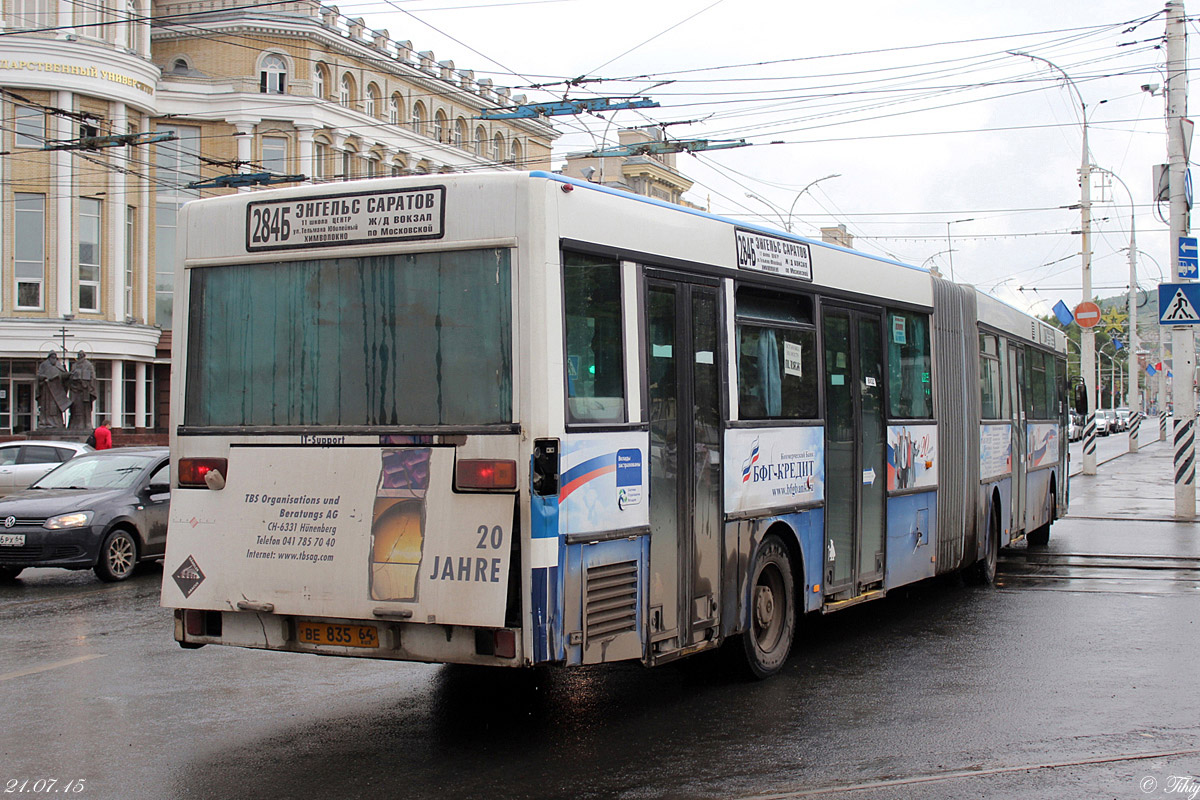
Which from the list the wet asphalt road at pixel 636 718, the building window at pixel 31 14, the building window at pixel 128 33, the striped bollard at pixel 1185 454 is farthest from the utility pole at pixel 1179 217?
the building window at pixel 31 14

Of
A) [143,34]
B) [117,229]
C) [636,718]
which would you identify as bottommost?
[636,718]

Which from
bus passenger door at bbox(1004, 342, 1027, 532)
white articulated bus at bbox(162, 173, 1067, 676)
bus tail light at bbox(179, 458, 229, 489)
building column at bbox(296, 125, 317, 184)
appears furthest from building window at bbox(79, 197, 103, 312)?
bus tail light at bbox(179, 458, 229, 489)

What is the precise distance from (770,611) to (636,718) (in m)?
1.57

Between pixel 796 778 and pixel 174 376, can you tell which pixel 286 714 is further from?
pixel 796 778

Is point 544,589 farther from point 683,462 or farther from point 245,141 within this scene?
point 245,141

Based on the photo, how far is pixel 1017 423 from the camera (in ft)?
48.4

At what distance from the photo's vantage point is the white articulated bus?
20.4ft

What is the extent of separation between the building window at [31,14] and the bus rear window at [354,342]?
42578 millimetres

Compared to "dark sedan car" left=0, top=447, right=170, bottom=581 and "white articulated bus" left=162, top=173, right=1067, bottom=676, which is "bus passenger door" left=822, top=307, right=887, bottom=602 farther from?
"dark sedan car" left=0, top=447, right=170, bottom=581

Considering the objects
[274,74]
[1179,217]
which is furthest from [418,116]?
[1179,217]

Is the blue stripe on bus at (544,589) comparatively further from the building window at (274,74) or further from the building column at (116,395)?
the building window at (274,74)

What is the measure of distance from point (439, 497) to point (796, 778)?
2.18m

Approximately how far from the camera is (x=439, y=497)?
6.30 metres

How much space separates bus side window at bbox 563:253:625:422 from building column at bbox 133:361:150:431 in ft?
150
